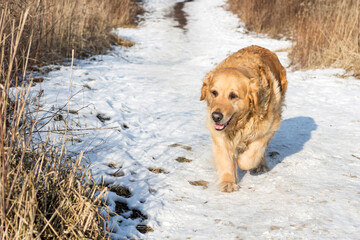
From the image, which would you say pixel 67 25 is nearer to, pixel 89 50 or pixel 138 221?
pixel 89 50

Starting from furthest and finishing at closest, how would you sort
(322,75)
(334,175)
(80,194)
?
(322,75), (334,175), (80,194)

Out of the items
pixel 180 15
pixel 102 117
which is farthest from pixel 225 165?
pixel 180 15

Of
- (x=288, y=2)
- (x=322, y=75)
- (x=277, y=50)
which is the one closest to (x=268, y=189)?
(x=322, y=75)

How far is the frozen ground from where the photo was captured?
2438 mm


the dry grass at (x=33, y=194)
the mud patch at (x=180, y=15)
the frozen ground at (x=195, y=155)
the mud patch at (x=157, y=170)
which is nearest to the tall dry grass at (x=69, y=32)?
the frozen ground at (x=195, y=155)

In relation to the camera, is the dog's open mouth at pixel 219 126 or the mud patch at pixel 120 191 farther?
the dog's open mouth at pixel 219 126

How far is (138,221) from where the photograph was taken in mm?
2457

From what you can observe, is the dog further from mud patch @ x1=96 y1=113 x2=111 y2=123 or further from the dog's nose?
mud patch @ x1=96 y1=113 x2=111 y2=123

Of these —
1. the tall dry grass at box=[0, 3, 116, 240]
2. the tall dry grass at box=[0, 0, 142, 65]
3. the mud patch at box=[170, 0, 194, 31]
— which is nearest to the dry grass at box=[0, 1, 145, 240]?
the tall dry grass at box=[0, 3, 116, 240]

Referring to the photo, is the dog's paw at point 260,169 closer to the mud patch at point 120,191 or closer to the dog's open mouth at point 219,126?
the dog's open mouth at point 219,126

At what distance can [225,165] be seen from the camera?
313 cm

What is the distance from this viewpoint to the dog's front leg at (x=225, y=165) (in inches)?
119

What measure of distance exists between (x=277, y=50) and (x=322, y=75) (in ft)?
8.75

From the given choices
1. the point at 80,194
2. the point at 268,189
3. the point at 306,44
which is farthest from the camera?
the point at 306,44
